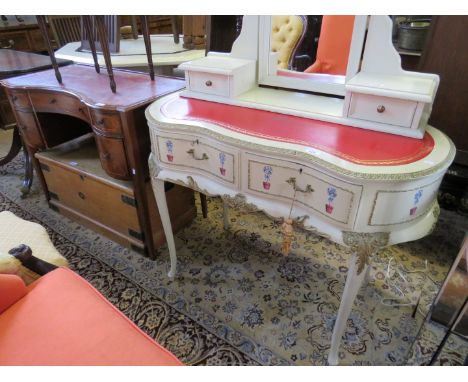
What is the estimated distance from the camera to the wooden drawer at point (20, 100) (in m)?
1.94

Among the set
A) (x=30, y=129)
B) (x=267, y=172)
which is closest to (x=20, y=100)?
(x=30, y=129)

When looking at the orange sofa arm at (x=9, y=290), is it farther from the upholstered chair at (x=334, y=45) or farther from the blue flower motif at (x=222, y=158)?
the upholstered chair at (x=334, y=45)

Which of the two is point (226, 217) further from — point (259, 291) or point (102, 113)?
point (102, 113)

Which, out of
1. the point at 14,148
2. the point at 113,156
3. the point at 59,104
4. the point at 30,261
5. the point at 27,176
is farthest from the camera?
the point at 14,148

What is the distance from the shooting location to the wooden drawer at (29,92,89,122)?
1742mm

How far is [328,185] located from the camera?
1.01 metres

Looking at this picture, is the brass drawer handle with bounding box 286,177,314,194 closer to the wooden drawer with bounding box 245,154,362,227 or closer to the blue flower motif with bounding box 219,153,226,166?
the wooden drawer with bounding box 245,154,362,227

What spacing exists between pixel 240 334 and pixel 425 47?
156 cm

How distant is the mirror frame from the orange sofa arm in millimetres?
1239

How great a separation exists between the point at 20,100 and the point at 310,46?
1725 mm

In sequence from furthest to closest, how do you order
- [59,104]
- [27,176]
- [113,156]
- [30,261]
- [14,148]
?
[14,148] → [27,176] → [59,104] → [113,156] → [30,261]

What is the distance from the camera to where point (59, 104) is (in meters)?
1.83

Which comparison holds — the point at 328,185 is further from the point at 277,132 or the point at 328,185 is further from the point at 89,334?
the point at 89,334

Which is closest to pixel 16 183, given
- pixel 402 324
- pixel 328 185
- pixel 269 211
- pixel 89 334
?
pixel 89 334
